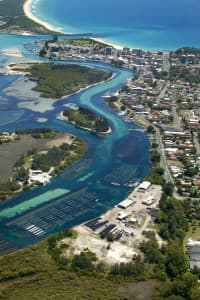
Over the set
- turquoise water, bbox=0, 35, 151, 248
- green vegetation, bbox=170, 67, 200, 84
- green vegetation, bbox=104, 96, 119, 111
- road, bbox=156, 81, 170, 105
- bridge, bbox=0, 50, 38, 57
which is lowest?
turquoise water, bbox=0, 35, 151, 248

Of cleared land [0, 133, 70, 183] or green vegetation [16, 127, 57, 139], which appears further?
green vegetation [16, 127, 57, 139]

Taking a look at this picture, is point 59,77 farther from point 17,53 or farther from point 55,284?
point 55,284

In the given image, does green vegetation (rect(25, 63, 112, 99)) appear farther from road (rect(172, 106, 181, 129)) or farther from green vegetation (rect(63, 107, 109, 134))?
road (rect(172, 106, 181, 129))

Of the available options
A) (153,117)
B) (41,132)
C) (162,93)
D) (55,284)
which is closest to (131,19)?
(162,93)

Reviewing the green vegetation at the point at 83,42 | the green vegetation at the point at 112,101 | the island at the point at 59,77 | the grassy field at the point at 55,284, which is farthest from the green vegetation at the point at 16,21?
the grassy field at the point at 55,284

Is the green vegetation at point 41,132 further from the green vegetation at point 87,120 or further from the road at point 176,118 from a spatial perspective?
the road at point 176,118

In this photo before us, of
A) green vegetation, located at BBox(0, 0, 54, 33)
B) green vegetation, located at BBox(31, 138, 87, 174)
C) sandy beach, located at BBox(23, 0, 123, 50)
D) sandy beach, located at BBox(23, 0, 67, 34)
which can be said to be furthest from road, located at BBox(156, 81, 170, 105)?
green vegetation, located at BBox(0, 0, 54, 33)

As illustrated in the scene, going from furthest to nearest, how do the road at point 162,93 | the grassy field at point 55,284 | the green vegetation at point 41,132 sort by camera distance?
the road at point 162,93 → the green vegetation at point 41,132 → the grassy field at point 55,284
